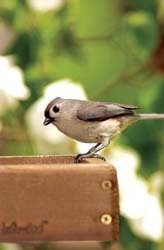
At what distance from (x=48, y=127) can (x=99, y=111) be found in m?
0.25

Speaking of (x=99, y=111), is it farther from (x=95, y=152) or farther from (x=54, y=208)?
(x=54, y=208)

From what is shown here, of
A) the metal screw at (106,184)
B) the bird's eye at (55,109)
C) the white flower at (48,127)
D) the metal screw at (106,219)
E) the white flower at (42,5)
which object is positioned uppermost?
the white flower at (42,5)

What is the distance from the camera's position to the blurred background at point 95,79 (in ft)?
3.36

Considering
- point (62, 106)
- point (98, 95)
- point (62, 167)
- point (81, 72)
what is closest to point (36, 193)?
point (62, 167)

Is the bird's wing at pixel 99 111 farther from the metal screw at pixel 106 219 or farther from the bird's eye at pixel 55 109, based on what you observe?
the metal screw at pixel 106 219

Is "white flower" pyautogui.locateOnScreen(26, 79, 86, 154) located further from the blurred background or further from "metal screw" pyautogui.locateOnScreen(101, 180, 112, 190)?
"metal screw" pyautogui.locateOnScreen(101, 180, 112, 190)

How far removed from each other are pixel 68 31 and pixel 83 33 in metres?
0.17

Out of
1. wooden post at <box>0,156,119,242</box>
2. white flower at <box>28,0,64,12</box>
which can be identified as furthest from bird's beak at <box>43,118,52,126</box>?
white flower at <box>28,0,64,12</box>

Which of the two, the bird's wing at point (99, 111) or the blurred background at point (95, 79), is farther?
the blurred background at point (95, 79)

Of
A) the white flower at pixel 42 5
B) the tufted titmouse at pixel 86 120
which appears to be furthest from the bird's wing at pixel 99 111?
the white flower at pixel 42 5

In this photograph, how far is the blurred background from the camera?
103cm

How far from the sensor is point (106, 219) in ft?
2.05

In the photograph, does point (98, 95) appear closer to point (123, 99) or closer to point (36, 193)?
point (123, 99)

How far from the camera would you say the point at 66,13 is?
3.80 ft
